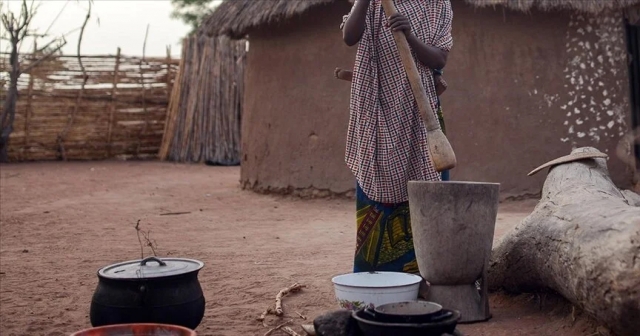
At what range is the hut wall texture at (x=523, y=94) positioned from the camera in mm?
7523

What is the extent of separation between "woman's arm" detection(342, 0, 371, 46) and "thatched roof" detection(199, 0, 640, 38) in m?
4.00

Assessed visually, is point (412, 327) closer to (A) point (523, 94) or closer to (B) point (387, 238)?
(B) point (387, 238)

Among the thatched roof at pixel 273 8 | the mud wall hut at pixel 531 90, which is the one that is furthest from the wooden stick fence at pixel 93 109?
the mud wall hut at pixel 531 90

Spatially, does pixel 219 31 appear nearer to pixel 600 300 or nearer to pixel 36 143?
pixel 36 143

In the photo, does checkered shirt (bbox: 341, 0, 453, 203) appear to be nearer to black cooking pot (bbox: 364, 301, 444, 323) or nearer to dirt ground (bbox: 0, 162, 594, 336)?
dirt ground (bbox: 0, 162, 594, 336)

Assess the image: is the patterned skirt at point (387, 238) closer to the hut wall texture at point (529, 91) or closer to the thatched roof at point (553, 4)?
the hut wall texture at point (529, 91)

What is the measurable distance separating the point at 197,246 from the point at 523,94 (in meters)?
3.63

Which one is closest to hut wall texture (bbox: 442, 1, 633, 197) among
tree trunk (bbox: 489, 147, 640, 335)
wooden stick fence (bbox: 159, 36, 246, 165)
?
tree trunk (bbox: 489, 147, 640, 335)

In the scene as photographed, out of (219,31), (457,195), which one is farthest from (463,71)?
(457,195)

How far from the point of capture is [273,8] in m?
8.11

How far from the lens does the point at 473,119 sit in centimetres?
754

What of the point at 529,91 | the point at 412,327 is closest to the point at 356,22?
the point at 412,327

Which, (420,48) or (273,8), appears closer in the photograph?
(420,48)

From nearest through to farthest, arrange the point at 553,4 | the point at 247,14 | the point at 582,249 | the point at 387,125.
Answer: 1. the point at 582,249
2. the point at 387,125
3. the point at 553,4
4. the point at 247,14
